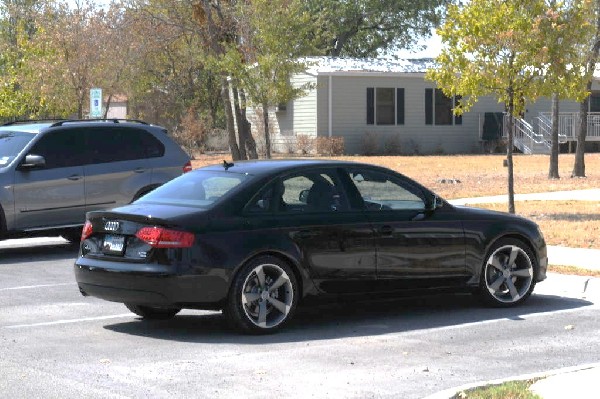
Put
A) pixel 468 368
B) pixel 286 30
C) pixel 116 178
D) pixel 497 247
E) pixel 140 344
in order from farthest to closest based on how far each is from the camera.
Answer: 1. pixel 286 30
2. pixel 116 178
3. pixel 497 247
4. pixel 140 344
5. pixel 468 368

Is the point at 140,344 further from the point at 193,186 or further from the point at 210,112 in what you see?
the point at 210,112

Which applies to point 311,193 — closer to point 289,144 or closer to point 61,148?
point 61,148

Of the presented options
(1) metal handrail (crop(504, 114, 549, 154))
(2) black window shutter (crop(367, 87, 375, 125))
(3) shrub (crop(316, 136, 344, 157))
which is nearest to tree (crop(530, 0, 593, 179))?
(3) shrub (crop(316, 136, 344, 157))

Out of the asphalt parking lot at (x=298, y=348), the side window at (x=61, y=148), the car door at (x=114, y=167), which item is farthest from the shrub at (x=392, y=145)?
the asphalt parking lot at (x=298, y=348)

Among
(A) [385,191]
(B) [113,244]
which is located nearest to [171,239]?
(B) [113,244]

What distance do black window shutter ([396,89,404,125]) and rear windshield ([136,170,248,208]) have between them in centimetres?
3391

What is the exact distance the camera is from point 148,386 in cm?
779

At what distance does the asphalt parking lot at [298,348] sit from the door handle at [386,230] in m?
0.85

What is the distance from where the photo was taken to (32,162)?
15531mm

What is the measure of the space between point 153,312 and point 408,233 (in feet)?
8.27

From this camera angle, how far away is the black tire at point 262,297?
9.66 meters

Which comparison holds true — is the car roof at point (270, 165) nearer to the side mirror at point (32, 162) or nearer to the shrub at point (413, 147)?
the side mirror at point (32, 162)

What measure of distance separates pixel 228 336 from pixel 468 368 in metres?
2.32

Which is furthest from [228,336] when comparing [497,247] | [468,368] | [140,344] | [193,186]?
[497,247]
